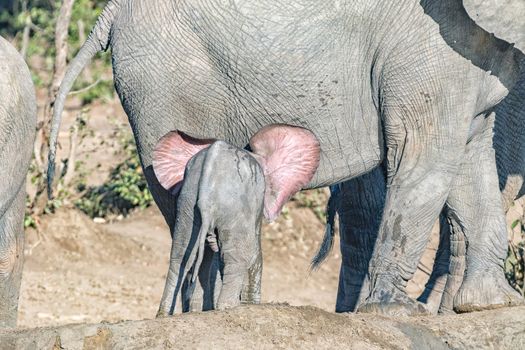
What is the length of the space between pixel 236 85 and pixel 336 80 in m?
0.44

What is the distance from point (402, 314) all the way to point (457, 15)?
4.29 ft

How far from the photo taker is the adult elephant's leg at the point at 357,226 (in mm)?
8641

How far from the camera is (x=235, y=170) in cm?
697

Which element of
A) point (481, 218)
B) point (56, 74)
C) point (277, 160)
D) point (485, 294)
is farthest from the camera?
point (56, 74)

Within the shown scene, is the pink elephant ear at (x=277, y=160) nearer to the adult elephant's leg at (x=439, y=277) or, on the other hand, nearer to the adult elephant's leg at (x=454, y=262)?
the adult elephant's leg at (x=454, y=262)

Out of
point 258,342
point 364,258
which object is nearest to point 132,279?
point 364,258

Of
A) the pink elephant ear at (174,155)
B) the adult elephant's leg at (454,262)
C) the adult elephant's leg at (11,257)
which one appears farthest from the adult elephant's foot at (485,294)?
the adult elephant's leg at (11,257)

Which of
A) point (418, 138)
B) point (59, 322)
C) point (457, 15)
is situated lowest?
point (59, 322)

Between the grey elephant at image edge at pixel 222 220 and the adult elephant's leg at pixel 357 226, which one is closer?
the grey elephant at image edge at pixel 222 220

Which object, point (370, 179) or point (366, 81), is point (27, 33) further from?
point (366, 81)

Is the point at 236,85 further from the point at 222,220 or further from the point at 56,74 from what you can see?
the point at 56,74

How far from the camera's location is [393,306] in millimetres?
7508

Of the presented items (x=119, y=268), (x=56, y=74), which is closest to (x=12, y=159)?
(x=56, y=74)

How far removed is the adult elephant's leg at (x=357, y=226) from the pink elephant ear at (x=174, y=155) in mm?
1447
